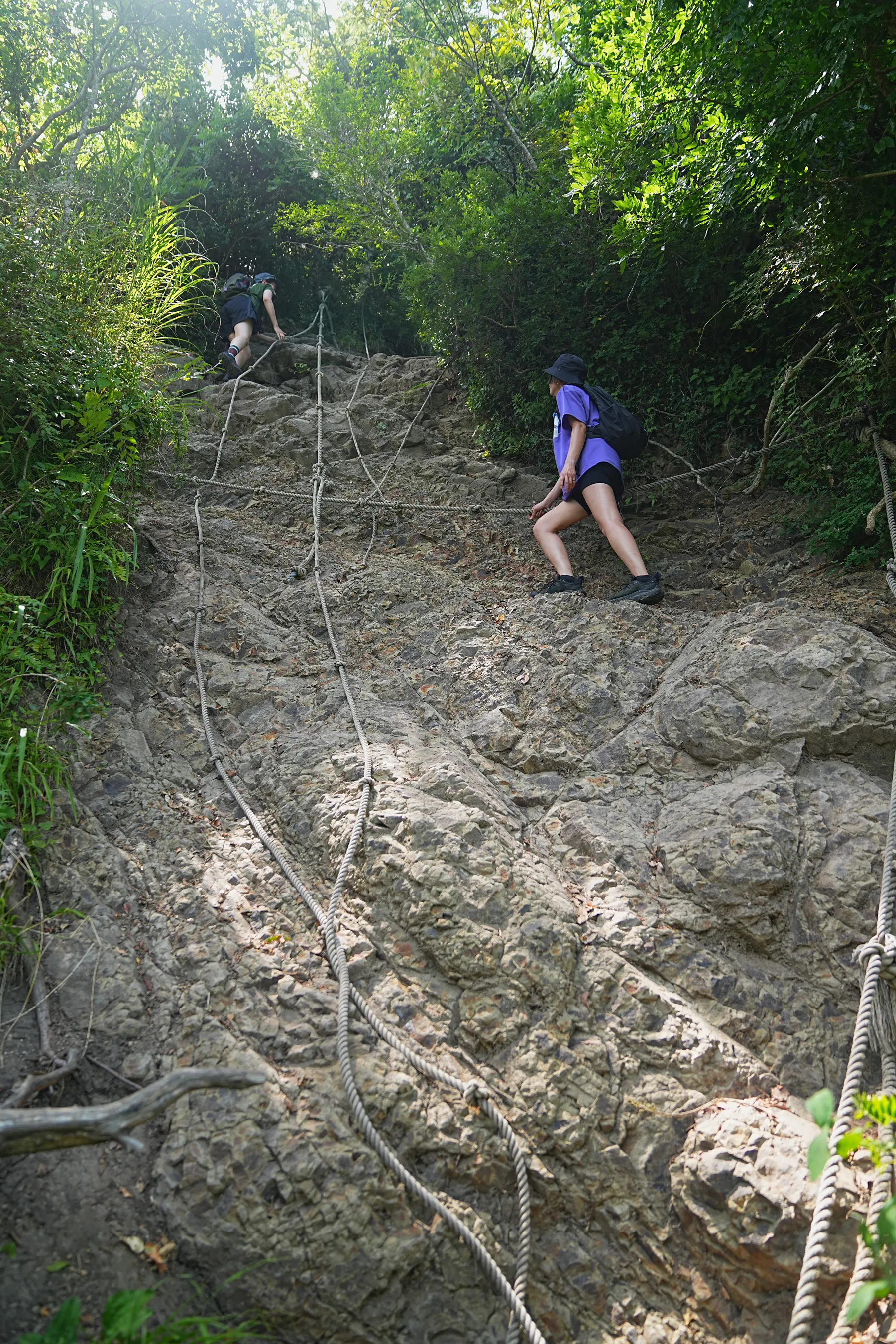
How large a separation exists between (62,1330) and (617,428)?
4213 millimetres

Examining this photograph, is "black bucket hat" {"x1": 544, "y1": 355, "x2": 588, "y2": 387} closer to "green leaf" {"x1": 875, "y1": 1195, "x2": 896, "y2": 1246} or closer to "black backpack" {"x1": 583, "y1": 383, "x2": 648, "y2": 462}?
"black backpack" {"x1": 583, "y1": 383, "x2": 648, "y2": 462}

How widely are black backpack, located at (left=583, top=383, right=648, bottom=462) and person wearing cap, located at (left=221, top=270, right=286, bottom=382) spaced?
3.72 metres

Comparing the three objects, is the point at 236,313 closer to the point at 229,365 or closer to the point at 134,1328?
the point at 229,365

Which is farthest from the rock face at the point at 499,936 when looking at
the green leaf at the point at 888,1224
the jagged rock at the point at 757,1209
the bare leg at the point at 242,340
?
the bare leg at the point at 242,340

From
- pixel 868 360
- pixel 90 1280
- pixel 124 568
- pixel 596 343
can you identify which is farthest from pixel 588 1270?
pixel 596 343

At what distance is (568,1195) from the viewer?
2.23 metres

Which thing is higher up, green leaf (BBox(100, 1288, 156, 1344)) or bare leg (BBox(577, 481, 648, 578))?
bare leg (BBox(577, 481, 648, 578))

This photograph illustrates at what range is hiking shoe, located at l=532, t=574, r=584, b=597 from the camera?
4.34 m

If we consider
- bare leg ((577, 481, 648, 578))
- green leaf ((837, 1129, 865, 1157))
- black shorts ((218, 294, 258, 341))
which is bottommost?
green leaf ((837, 1129, 865, 1157))

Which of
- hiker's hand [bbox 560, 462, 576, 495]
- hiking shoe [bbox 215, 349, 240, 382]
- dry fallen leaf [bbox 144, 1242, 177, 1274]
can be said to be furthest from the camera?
hiking shoe [bbox 215, 349, 240, 382]

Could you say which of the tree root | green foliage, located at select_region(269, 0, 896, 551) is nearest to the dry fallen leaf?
the tree root

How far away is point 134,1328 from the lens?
1614 mm

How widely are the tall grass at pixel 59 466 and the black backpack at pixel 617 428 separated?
2285 millimetres

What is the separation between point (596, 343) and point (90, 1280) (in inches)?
213
